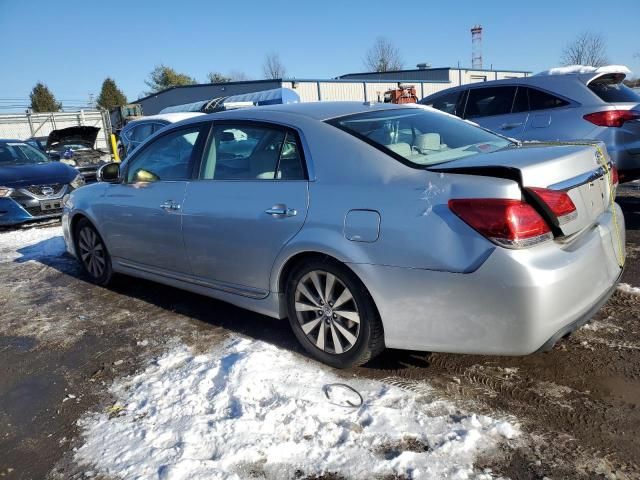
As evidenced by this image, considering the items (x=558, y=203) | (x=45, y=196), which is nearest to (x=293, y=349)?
(x=558, y=203)

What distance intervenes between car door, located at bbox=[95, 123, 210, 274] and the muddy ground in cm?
52

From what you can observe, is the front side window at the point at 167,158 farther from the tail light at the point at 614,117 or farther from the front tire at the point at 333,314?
the tail light at the point at 614,117

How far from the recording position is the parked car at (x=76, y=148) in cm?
1269

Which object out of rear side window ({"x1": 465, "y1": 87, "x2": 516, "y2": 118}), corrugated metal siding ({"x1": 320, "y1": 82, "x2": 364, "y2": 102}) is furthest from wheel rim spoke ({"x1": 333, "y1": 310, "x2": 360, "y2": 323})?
corrugated metal siding ({"x1": 320, "y1": 82, "x2": 364, "y2": 102})

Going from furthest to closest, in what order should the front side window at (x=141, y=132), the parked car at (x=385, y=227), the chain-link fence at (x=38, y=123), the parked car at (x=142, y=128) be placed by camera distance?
the chain-link fence at (x=38, y=123), the front side window at (x=141, y=132), the parked car at (x=142, y=128), the parked car at (x=385, y=227)

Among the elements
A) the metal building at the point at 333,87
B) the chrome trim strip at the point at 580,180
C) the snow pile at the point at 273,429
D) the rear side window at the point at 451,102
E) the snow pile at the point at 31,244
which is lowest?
the snow pile at the point at 273,429

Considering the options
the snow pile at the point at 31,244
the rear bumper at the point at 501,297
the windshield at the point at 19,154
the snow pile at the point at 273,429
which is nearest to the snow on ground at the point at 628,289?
the rear bumper at the point at 501,297

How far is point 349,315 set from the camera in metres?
3.01

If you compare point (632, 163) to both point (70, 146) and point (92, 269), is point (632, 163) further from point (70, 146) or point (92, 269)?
point (70, 146)

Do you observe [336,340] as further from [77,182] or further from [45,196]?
[77,182]

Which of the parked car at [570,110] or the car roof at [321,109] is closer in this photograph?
the car roof at [321,109]

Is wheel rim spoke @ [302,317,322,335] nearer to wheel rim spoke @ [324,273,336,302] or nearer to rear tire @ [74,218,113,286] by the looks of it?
wheel rim spoke @ [324,273,336,302]

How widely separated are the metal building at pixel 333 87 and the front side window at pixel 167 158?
22108mm

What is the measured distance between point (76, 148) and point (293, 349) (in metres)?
12.2
